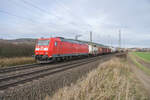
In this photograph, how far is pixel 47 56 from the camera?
13.2 metres

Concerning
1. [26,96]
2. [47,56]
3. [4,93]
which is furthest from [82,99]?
[47,56]

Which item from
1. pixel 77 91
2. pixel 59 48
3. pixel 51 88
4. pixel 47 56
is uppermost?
pixel 59 48

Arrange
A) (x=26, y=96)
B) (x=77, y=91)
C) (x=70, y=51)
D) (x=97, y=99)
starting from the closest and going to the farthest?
(x=97, y=99) → (x=77, y=91) → (x=26, y=96) → (x=70, y=51)

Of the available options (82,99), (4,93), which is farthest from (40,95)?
(82,99)

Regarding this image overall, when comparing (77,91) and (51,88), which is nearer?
(77,91)

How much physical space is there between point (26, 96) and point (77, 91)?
2145 mm

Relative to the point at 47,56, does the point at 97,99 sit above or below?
below

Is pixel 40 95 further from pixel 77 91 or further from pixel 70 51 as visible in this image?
pixel 70 51

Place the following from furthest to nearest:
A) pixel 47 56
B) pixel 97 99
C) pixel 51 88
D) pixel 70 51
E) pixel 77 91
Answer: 1. pixel 70 51
2. pixel 47 56
3. pixel 51 88
4. pixel 77 91
5. pixel 97 99

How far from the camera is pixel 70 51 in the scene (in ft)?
61.0

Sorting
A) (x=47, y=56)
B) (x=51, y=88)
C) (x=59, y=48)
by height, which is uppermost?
(x=59, y=48)

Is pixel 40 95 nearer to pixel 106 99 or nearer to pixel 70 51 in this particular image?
pixel 106 99

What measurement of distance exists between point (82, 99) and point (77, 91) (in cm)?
42

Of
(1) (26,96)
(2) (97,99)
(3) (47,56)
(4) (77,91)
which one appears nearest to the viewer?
(2) (97,99)
